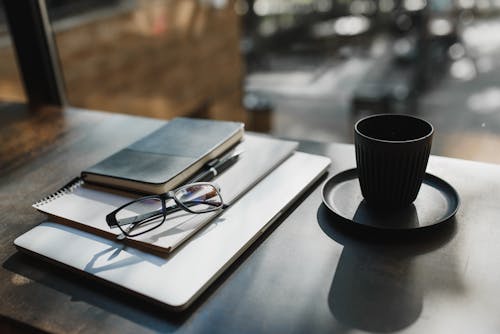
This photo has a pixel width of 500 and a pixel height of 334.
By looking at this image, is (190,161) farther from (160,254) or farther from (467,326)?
(467,326)

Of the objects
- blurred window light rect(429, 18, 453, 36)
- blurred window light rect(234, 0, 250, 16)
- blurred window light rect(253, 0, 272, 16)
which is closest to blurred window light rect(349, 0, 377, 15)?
blurred window light rect(429, 18, 453, 36)

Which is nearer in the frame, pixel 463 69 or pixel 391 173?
pixel 391 173

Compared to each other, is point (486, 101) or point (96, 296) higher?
point (96, 296)

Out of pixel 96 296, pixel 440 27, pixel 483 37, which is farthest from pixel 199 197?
pixel 440 27

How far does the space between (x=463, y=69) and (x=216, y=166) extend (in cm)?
138

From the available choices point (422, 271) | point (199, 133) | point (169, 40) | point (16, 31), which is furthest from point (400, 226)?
point (169, 40)

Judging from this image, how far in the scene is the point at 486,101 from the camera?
1.44 m

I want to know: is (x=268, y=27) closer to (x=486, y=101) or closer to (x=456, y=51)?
(x=456, y=51)

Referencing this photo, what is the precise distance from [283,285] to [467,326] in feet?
0.48

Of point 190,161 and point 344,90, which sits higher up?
point 190,161

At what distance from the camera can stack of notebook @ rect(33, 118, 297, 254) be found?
0.48 metres

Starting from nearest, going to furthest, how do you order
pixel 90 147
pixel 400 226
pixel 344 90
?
pixel 400 226 < pixel 90 147 < pixel 344 90

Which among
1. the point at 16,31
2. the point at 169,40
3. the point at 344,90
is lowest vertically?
the point at 344,90

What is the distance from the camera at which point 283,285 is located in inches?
16.4
